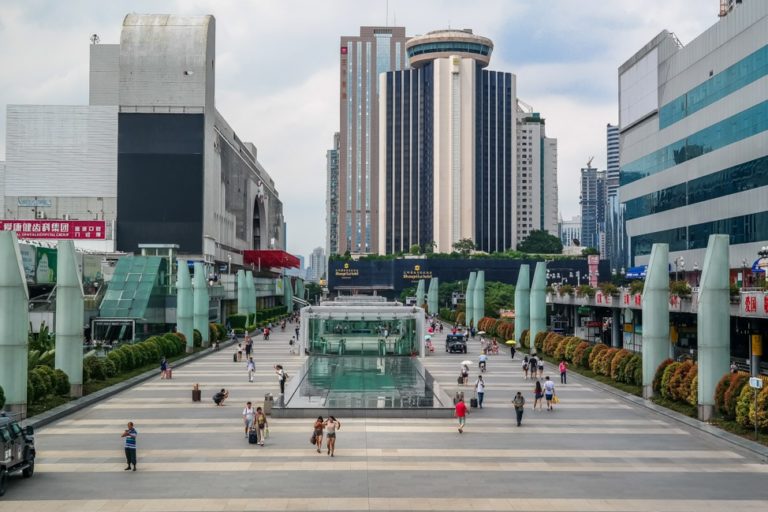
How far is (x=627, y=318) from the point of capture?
2363 inches

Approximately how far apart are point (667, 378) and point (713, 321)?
4.48 meters

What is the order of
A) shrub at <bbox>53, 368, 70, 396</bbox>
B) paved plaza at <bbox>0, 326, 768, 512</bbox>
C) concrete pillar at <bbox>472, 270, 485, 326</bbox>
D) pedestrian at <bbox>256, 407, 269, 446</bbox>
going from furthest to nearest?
concrete pillar at <bbox>472, 270, 485, 326</bbox>
shrub at <bbox>53, 368, 70, 396</bbox>
pedestrian at <bbox>256, 407, 269, 446</bbox>
paved plaza at <bbox>0, 326, 768, 512</bbox>

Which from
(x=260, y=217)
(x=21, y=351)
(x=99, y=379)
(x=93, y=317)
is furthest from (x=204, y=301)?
(x=260, y=217)

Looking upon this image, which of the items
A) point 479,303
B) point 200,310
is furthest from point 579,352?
point 479,303

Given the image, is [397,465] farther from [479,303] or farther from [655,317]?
[479,303]

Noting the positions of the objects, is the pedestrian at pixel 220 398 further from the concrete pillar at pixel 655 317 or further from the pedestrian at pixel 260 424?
the concrete pillar at pixel 655 317

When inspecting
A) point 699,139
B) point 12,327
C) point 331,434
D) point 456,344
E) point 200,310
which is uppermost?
point 699,139

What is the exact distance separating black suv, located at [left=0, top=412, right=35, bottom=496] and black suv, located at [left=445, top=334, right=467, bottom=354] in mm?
47402

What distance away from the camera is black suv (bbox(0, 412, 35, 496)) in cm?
2019

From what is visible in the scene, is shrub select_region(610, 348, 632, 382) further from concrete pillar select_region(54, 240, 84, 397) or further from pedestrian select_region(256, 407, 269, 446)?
concrete pillar select_region(54, 240, 84, 397)

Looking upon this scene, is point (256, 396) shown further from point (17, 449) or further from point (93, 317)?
point (93, 317)

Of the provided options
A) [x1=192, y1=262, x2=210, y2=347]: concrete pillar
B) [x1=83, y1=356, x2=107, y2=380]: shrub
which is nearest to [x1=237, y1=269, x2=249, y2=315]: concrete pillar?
[x1=192, y1=262, x2=210, y2=347]: concrete pillar

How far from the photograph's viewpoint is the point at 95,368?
4309 cm

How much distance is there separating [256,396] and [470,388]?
34.7 ft
